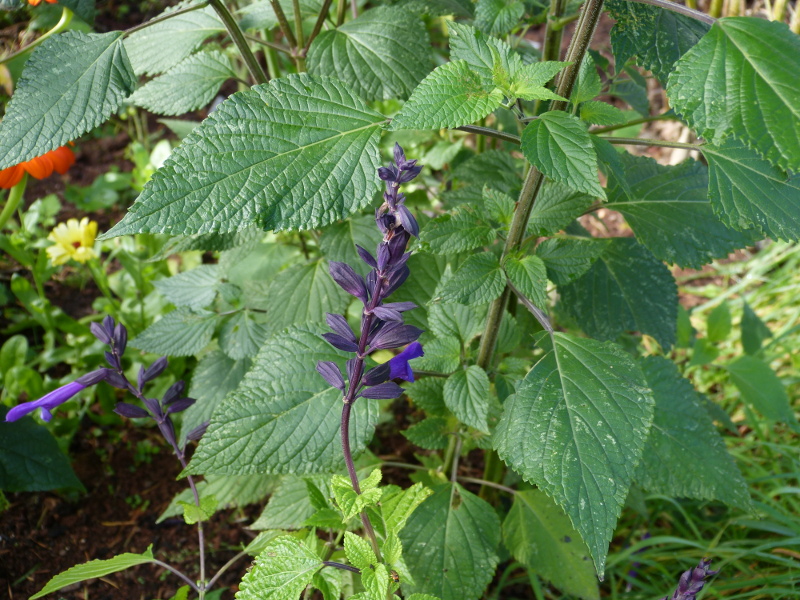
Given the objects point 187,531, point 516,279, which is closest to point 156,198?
point 516,279

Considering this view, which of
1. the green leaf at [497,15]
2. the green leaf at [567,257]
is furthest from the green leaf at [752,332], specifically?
the green leaf at [497,15]

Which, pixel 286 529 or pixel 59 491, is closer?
pixel 286 529

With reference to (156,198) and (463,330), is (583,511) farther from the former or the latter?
(156,198)

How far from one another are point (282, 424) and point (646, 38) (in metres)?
0.94

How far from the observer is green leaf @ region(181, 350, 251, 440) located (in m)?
1.62

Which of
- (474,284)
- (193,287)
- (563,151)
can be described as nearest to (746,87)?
(563,151)

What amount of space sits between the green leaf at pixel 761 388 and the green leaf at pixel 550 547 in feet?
2.42

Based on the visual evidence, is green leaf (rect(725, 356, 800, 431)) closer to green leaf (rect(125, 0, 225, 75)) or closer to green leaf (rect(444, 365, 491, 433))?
green leaf (rect(444, 365, 491, 433))

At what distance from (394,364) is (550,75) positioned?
0.48m

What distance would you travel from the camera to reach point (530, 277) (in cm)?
108

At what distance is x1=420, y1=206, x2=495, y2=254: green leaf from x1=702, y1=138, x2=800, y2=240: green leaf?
1.21ft

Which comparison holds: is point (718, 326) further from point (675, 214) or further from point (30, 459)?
point (30, 459)

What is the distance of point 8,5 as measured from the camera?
3.89 ft

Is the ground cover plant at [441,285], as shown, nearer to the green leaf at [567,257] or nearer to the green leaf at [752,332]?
the green leaf at [567,257]
